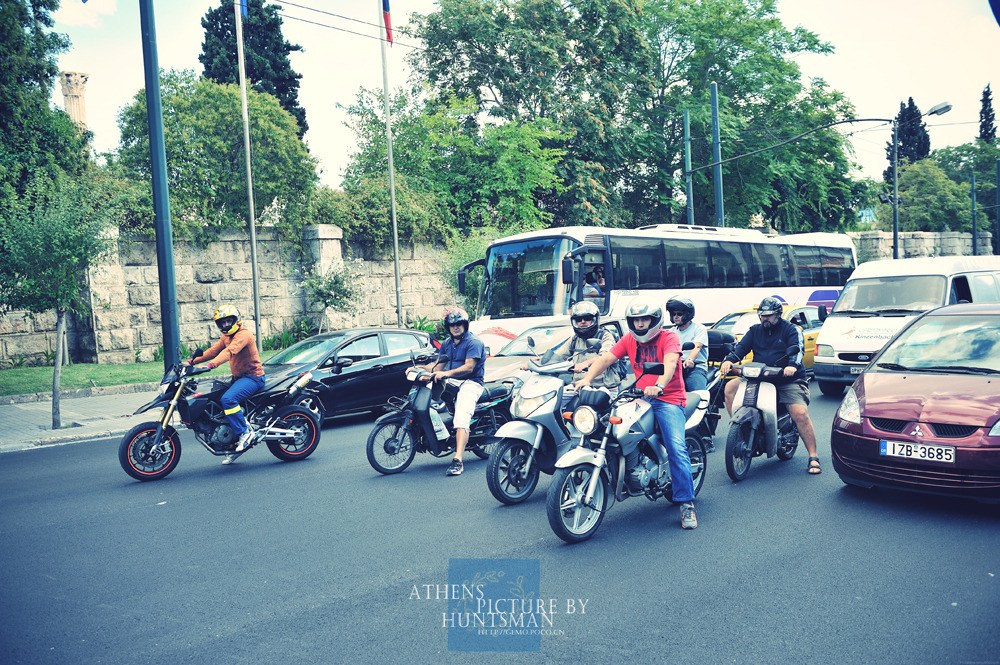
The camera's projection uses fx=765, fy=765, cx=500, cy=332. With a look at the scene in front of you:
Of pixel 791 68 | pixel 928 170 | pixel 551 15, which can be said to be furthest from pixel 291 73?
pixel 928 170

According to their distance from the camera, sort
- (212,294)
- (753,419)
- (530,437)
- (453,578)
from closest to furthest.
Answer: (453,578) < (530,437) < (753,419) < (212,294)

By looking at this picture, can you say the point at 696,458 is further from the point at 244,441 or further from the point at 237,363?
the point at 237,363

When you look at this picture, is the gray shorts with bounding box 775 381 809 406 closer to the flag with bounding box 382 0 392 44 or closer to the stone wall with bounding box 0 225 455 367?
the stone wall with bounding box 0 225 455 367

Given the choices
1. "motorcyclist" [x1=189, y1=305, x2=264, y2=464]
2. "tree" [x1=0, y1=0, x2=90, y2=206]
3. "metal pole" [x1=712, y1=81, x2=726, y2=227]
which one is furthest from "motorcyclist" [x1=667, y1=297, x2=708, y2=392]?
"metal pole" [x1=712, y1=81, x2=726, y2=227]

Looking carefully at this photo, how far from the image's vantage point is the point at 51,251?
37.7 ft

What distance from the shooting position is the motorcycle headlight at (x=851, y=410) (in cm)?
615

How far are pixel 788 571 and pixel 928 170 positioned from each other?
53.5 m

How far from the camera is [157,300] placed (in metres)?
18.6

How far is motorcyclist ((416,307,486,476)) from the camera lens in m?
7.82

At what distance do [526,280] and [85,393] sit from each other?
8818mm

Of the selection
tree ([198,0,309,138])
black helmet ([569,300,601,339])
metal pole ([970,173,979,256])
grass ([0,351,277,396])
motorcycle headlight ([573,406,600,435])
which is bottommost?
grass ([0,351,277,396])

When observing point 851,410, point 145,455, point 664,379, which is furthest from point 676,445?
point 145,455

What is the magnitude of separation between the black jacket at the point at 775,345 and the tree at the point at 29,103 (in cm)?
1422

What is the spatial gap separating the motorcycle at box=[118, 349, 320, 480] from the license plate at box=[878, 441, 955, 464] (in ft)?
19.7
